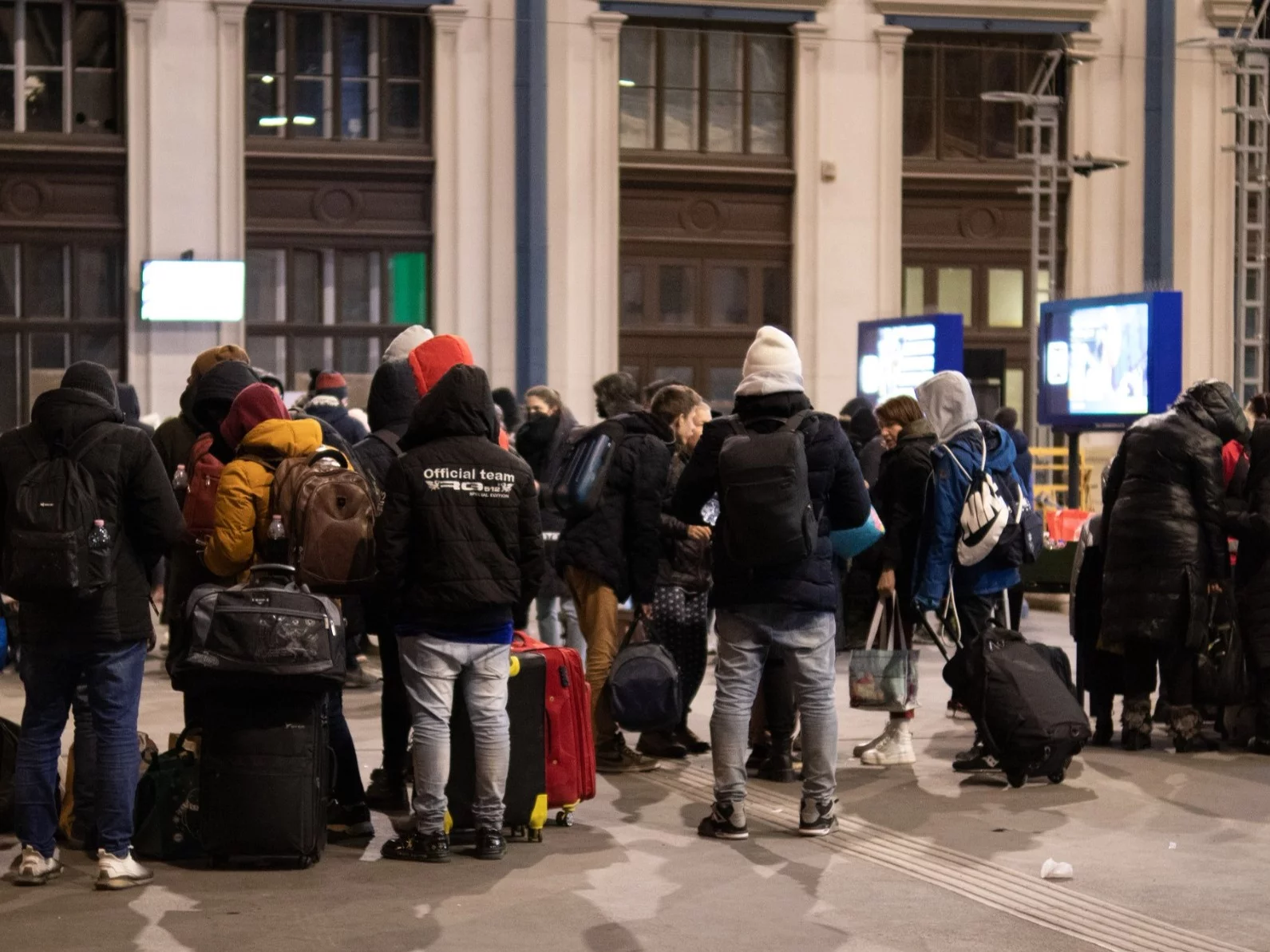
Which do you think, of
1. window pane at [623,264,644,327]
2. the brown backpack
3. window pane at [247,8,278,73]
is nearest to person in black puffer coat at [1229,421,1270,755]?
the brown backpack

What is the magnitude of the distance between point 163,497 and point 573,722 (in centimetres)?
197

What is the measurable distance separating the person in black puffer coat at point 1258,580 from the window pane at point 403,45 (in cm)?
1678

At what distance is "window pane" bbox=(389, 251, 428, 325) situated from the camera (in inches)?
1000

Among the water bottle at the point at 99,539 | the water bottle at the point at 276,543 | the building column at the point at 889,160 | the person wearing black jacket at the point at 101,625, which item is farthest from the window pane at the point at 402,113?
the water bottle at the point at 99,539

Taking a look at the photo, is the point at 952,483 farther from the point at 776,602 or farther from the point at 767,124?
the point at 767,124

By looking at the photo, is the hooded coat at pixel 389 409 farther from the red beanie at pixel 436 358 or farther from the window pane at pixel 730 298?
the window pane at pixel 730 298

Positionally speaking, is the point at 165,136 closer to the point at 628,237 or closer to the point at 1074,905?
the point at 628,237

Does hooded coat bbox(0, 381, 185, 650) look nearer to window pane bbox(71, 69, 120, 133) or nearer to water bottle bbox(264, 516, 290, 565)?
water bottle bbox(264, 516, 290, 565)

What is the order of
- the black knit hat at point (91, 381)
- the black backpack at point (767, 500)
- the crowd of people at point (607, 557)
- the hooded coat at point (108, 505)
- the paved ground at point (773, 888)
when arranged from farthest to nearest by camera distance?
the black backpack at point (767, 500) → the black knit hat at point (91, 381) → the crowd of people at point (607, 557) → the hooded coat at point (108, 505) → the paved ground at point (773, 888)

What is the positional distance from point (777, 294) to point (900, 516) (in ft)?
55.4

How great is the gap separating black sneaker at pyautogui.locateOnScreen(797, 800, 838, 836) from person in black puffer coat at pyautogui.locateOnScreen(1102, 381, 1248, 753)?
265 centimetres

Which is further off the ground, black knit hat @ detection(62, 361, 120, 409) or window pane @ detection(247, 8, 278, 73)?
window pane @ detection(247, 8, 278, 73)

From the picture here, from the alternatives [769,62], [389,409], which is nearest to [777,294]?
[769,62]

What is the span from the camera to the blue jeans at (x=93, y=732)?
7008 mm
